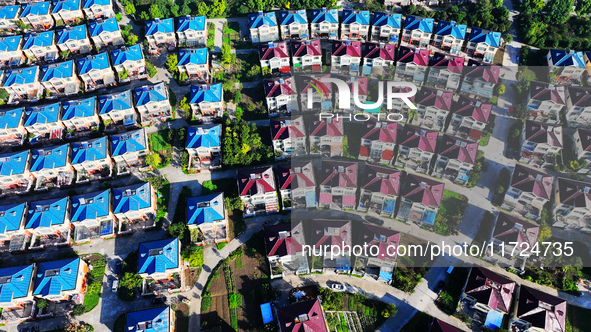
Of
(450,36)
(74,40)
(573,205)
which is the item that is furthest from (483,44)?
(74,40)

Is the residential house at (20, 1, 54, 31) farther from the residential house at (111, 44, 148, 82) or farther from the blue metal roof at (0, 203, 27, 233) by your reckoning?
the blue metal roof at (0, 203, 27, 233)

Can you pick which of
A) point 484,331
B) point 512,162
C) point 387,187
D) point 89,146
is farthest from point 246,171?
point 512,162

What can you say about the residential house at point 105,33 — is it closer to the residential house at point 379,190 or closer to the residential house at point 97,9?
the residential house at point 97,9

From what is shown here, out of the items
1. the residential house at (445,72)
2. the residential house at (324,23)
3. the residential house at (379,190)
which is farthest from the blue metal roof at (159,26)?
the residential house at (445,72)

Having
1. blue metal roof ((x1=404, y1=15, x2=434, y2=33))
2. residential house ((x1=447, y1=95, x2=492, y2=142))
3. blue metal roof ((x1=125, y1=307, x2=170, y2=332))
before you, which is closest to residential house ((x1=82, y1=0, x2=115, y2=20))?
blue metal roof ((x1=404, y1=15, x2=434, y2=33))

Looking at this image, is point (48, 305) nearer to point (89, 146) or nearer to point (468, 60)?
point (89, 146)

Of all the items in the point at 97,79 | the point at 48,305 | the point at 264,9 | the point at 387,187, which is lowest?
the point at 48,305

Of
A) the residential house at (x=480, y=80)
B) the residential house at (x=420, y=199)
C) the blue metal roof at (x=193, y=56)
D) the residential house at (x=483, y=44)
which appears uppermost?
the blue metal roof at (x=193, y=56)
